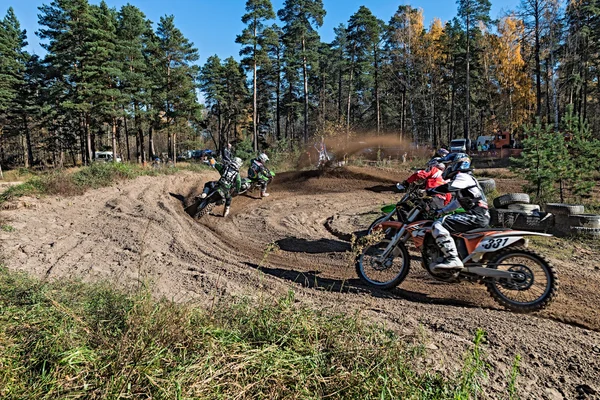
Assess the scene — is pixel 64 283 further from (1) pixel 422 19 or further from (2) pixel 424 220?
(1) pixel 422 19

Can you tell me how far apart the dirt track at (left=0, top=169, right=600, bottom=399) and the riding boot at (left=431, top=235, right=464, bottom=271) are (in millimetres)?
527

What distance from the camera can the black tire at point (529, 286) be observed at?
13.8 feet

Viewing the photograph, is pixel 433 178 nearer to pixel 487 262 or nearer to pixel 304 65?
pixel 487 262

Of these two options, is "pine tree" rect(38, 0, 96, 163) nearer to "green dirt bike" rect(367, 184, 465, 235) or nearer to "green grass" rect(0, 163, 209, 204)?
"green grass" rect(0, 163, 209, 204)

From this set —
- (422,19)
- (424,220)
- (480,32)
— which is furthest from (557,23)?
(424,220)

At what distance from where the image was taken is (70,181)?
11.2m

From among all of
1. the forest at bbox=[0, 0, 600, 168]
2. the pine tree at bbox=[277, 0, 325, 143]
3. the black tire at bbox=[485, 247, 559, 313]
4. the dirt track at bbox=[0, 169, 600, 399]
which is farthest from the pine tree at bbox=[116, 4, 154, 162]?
the black tire at bbox=[485, 247, 559, 313]

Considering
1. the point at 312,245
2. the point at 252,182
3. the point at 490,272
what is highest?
the point at 252,182

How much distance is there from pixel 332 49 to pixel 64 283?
47635mm

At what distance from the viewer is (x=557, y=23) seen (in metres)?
24.7

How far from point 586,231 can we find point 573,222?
10.8 inches

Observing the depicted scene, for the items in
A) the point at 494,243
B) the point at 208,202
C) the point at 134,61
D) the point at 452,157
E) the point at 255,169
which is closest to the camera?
the point at 494,243

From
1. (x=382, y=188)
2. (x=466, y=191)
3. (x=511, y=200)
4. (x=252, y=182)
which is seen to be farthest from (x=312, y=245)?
(x=382, y=188)

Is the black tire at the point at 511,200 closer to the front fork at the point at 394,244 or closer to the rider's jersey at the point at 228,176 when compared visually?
the front fork at the point at 394,244
